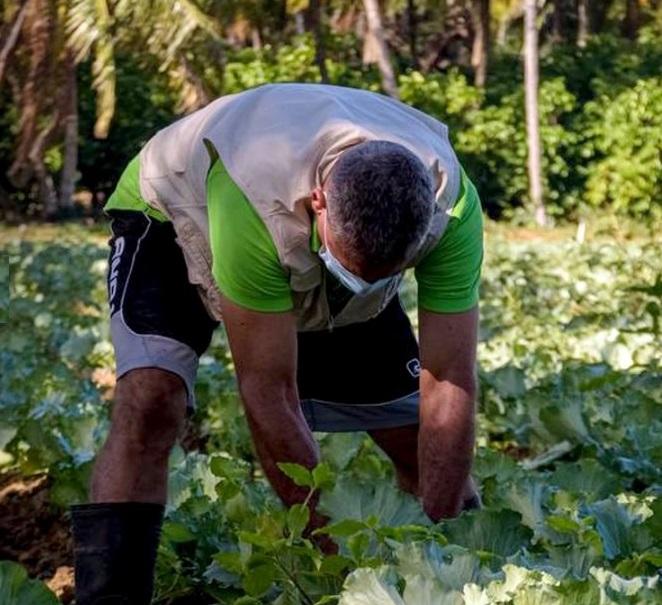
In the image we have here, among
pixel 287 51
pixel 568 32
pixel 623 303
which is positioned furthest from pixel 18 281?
pixel 568 32

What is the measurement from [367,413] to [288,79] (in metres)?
26.9

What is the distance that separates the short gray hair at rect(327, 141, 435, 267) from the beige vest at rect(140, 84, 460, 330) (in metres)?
0.15

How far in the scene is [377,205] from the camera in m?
3.36

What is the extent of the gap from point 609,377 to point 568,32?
37.7 m

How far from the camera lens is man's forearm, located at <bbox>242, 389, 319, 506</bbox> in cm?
376

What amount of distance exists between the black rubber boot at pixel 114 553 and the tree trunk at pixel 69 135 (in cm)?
2252

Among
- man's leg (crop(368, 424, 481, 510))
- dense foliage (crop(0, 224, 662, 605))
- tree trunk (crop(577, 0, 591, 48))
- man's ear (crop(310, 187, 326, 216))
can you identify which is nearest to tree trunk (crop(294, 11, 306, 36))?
tree trunk (crop(577, 0, 591, 48))

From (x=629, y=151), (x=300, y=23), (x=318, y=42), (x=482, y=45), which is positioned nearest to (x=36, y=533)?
(x=318, y=42)

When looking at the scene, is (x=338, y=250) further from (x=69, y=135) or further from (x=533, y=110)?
(x=69, y=135)

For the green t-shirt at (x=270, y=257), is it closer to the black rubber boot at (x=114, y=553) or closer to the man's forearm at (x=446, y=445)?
the man's forearm at (x=446, y=445)

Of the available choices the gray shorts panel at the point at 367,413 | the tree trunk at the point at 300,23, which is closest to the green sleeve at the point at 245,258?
the gray shorts panel at the point at 367,413

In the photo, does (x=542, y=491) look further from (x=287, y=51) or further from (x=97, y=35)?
(x=287, y=51)

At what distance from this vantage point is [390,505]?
3502 millimetres

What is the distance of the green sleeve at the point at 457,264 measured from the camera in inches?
153
